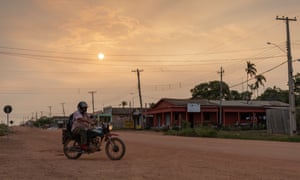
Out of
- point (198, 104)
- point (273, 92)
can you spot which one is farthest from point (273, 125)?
point (273, 92)

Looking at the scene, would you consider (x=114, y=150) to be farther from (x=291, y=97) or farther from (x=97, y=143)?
(x=291, y=97)

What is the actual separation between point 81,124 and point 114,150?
1323mm

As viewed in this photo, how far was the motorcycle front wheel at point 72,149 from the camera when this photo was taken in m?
13.5

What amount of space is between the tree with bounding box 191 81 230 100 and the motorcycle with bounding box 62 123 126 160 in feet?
288

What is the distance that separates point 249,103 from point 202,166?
62.8 m

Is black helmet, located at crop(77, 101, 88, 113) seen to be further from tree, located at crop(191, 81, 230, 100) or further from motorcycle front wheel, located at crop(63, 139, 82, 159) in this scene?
tree, located at crop(191, 81, 230, 100)

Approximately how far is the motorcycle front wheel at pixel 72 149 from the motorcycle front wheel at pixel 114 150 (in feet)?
3.33

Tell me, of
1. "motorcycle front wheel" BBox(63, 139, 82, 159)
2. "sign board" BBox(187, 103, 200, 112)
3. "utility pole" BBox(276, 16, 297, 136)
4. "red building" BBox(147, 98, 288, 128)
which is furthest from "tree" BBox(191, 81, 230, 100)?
"motorcycle front wheel" BBox(63, 139, 82, 159)

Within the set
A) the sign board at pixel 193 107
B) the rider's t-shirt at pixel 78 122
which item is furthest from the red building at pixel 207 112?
the rider's t-shirt at pixel 78 122

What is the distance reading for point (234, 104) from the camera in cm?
7044

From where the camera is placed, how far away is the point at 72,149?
13.5 m

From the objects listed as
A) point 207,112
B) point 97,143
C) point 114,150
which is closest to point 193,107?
point 207,112

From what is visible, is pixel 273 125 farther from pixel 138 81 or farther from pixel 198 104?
pixel 138 81

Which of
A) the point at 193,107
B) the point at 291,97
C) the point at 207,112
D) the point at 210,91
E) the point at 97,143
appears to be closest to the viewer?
the point at 97,143
